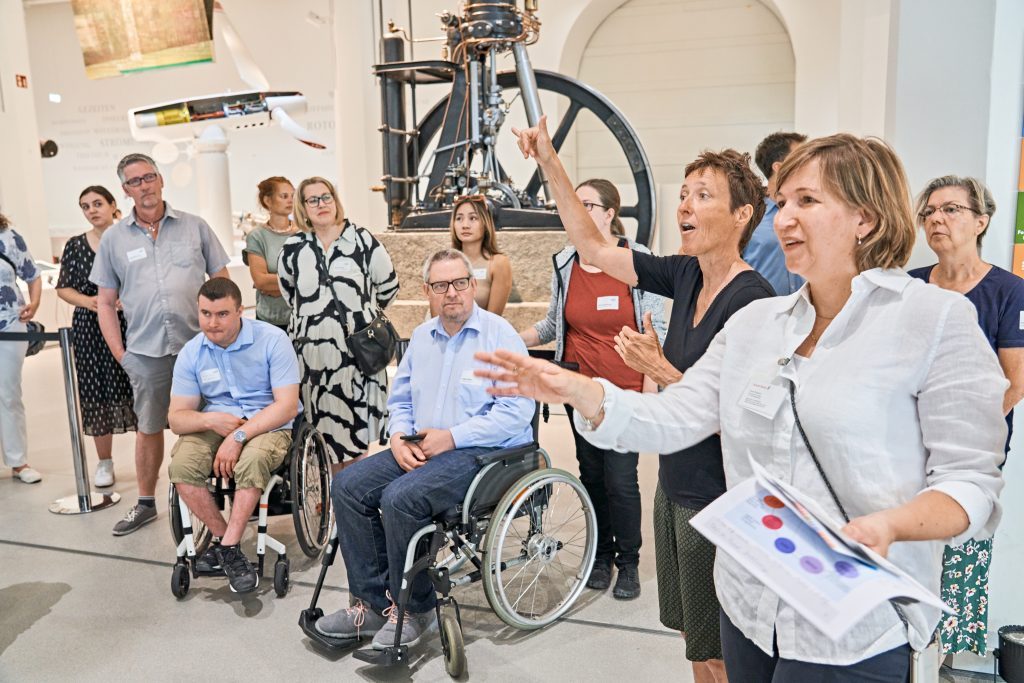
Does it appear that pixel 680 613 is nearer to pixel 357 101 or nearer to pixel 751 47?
pixel 357 101

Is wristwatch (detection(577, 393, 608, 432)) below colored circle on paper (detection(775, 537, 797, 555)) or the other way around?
the other way around

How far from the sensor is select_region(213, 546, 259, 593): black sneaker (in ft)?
9.30

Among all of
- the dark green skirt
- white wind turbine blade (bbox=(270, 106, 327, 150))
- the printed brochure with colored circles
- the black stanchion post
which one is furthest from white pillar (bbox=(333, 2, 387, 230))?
the printed brochure with colored circles

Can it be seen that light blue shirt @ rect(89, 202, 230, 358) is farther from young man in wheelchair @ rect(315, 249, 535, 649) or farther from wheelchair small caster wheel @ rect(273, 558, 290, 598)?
young man in wheelchair @ rect(315, 249, 535, 649)

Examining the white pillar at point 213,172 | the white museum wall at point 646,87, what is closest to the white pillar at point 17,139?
the white museum wall at point 646,87

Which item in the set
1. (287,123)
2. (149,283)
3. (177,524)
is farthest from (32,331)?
(287,123)

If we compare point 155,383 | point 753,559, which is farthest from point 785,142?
point 155,383

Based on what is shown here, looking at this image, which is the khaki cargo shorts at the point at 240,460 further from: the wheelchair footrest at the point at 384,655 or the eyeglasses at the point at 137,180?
the eyeglasses at the point at 137,180

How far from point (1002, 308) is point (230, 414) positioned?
247cm

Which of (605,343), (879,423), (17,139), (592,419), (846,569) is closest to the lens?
(846,569)

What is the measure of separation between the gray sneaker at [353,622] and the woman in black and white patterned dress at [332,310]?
A: 856 mm

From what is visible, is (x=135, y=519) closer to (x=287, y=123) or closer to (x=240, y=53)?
(x=287, y=123)

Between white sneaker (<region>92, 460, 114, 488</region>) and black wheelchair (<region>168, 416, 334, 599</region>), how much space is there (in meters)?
1.19

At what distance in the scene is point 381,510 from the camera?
2.44m
